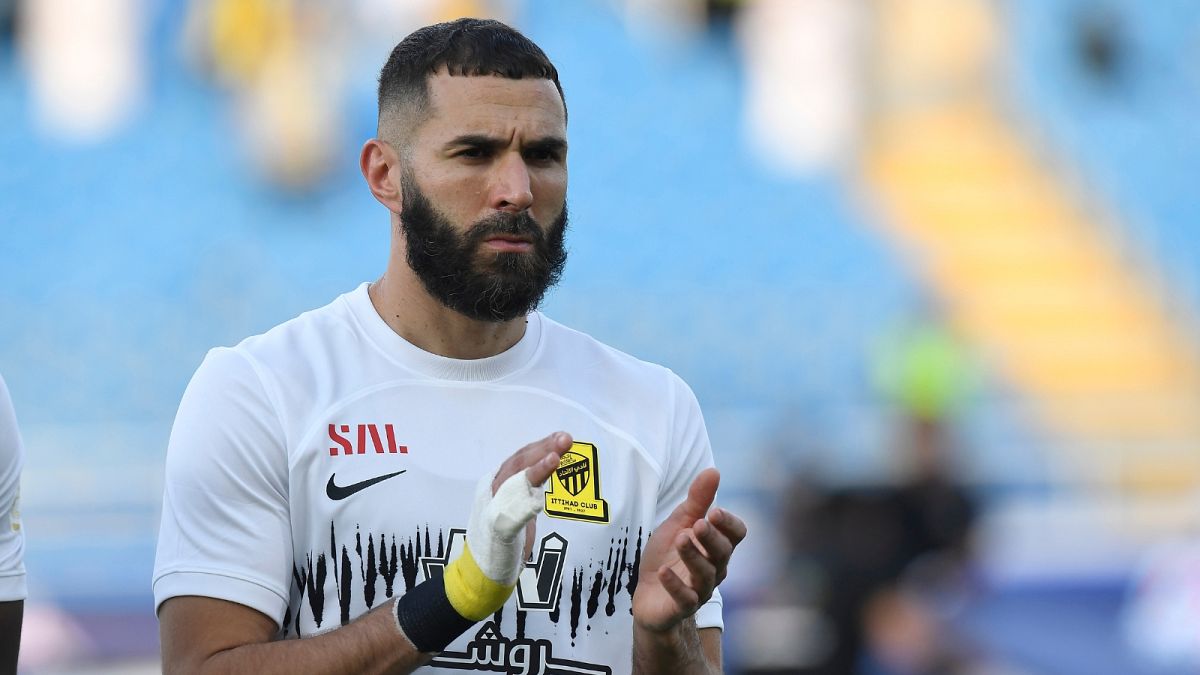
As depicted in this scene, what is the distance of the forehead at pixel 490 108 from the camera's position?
2984 millimetres

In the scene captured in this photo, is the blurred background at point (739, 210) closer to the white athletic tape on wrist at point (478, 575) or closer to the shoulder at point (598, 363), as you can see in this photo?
the shoulder at point (598, 363)

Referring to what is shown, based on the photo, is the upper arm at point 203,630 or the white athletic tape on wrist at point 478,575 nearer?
the white athletic tape on wrist at point 478,575

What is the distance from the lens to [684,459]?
320cm

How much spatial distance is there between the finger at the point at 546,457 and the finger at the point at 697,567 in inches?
9.7

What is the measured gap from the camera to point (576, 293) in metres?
13.6

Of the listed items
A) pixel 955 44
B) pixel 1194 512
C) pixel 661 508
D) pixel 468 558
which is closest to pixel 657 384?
pixel 661 508

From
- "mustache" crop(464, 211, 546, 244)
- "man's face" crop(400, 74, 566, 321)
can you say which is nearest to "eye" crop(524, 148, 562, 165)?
"man's face" crop(400, 74, 566, 321)

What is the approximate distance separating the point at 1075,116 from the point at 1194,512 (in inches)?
221

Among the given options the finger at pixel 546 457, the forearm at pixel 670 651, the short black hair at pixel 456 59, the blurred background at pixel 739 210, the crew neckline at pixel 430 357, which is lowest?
the forearm at pixel 670 651

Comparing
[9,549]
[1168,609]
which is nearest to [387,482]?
[9,549]

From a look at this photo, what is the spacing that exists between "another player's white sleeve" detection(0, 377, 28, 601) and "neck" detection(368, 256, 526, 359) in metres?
0.71

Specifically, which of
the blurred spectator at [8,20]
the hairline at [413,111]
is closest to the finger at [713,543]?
the hairline at [413,111]

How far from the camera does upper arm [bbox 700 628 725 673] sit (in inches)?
124

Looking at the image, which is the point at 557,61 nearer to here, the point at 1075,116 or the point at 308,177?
the point at 308,177
